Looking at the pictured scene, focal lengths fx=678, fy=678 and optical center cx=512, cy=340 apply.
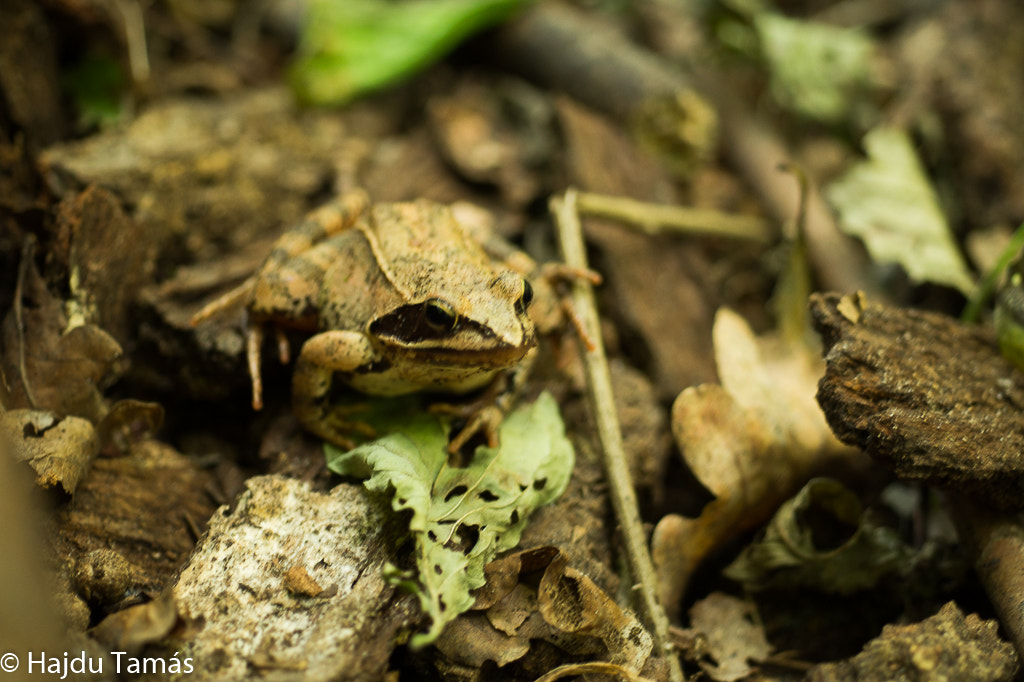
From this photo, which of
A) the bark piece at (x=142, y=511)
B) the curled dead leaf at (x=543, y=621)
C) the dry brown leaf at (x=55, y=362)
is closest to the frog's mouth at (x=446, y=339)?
the curled dead leaf at (x=543, y=621)

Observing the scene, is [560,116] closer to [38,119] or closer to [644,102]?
[644,102]

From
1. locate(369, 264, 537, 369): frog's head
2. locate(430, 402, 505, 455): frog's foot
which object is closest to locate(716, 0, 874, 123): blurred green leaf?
locate(369, 264, 537, 369): frog's head

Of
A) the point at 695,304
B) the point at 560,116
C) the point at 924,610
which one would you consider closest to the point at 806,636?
the point at 924,610

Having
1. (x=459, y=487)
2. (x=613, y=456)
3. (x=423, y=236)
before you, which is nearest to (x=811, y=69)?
(x=423, y=236)

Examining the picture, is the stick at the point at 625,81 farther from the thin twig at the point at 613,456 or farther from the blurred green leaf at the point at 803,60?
the thin twig at the point at 613,456

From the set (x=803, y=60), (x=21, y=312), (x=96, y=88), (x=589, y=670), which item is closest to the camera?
(x=589, y=670)

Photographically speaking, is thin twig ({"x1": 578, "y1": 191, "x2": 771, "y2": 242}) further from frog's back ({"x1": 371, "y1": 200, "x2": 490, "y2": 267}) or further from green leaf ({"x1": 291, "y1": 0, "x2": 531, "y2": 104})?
green leaf ({"x1": 291, "y1": 0, "x2": 531, "y2": 104})

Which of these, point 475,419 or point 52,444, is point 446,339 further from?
point 52,444
